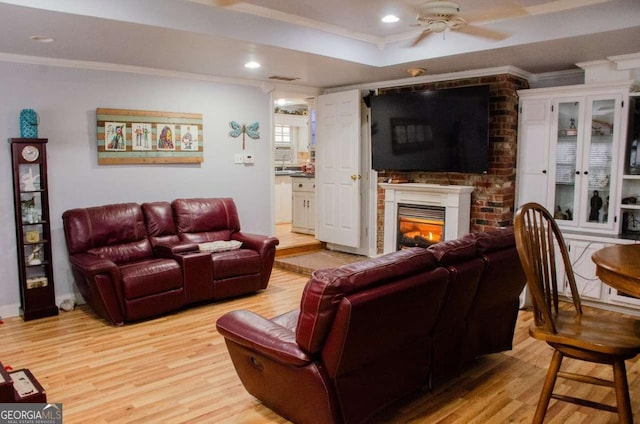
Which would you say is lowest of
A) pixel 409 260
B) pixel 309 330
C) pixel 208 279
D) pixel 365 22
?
pixel 208 279

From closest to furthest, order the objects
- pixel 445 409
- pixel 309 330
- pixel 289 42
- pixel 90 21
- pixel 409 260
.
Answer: pixel 309 330, pixel 409 260, pixel 445 409, pixel 90 21, pixel 289 42

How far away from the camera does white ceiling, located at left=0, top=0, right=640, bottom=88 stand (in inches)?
135

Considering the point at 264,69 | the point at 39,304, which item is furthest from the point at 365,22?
the point at 39,304

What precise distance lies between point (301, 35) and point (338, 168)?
250 centimetres

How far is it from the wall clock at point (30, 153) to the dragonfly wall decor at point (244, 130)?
212 centimetres

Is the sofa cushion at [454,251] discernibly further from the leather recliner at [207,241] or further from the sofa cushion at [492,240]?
the leather recliner at [207,241]

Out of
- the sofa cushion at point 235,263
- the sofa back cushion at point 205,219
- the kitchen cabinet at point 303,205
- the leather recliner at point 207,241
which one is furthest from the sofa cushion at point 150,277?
the kitchen cabinet at point 303,205

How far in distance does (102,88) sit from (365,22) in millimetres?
2612

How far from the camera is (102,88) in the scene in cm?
485

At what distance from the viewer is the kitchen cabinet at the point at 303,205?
7668mm

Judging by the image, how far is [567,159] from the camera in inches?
192

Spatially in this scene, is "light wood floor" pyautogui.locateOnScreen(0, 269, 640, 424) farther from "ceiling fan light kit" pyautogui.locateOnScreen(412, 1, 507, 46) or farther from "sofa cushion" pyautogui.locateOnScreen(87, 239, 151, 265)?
"ceiling fan light kit" pyautogui.locateOnScreen(412, 1, 507, 46)

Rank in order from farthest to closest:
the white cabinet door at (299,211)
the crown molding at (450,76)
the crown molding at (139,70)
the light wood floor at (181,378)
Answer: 1. the white cabinet door at (299,211)
2. the crown molding at (450,76)
3. the crown molding at (139,70)
4. the light wood floor at (181,378)

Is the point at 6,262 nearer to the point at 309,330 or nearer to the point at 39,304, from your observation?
the point at 39,304
